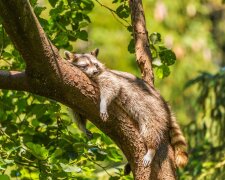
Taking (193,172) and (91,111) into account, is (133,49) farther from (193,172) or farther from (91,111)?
(193,172)

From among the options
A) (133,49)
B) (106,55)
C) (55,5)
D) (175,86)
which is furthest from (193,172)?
(106,55)

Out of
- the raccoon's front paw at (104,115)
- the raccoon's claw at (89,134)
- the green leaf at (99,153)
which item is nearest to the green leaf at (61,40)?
the raccoon's claw at (89,134)

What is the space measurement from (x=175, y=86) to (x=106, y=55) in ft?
5.39

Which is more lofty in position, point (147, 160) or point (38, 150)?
point (147, 160)

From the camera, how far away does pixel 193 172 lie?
6215mm

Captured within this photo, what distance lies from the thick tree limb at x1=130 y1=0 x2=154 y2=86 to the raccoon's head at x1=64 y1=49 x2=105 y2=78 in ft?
1.49

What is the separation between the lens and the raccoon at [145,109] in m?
4.07

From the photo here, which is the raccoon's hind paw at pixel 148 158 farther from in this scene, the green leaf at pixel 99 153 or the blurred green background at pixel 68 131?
the green leaf at pixel 99 153

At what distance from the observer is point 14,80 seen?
13.0 feet

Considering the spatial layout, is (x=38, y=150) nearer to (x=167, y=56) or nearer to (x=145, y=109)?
(x=145, y=109)

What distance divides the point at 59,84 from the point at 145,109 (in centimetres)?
76

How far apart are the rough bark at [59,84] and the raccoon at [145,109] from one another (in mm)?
49

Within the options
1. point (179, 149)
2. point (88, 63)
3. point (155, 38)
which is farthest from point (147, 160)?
point (88, 63)

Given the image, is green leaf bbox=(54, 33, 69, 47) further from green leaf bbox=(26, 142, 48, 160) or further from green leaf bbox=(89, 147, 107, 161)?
green leaf bbox=(26, 142, 48, 160)
